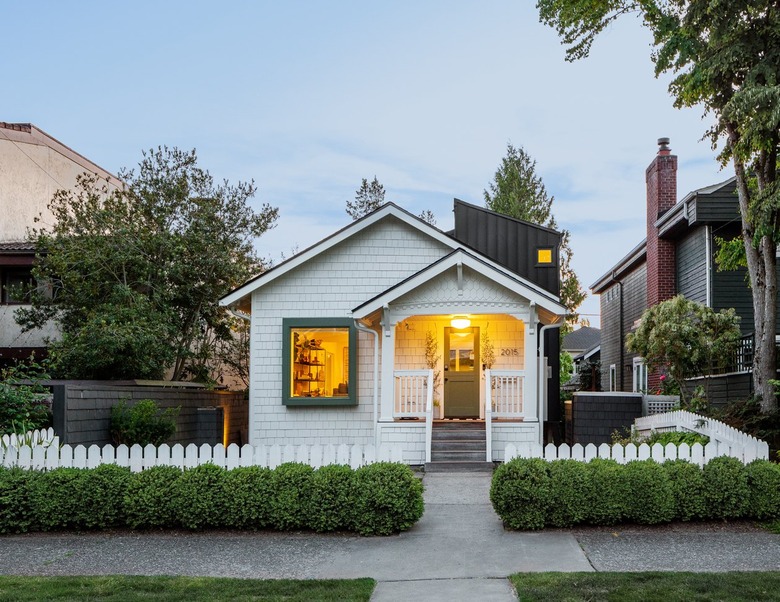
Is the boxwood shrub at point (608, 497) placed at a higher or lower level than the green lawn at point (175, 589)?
higher

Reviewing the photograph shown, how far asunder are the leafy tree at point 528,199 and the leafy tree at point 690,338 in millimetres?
24790

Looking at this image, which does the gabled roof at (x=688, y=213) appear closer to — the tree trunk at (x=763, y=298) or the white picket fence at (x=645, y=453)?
the tree trunk at (x=763, y=298)

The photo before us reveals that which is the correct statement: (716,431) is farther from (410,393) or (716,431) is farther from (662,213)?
(662,213)

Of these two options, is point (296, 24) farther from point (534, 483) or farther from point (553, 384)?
point (534, 483)

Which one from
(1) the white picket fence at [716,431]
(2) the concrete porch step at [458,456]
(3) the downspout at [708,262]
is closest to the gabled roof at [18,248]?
(2) the concrete porch step at [458,456]

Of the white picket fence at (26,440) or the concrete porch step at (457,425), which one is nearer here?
the white picket fence at (26,440)

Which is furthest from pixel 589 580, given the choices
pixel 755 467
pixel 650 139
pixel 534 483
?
pixel 650 139

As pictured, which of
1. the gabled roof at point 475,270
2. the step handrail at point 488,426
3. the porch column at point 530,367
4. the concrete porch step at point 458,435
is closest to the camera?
the step handrail at point 488,426

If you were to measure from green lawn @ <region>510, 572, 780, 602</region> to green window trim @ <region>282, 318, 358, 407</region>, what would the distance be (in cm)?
949

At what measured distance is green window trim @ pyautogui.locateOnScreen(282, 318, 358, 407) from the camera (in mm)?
16016

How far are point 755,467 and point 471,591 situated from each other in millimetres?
4121

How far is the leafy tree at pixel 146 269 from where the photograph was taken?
55.8ft

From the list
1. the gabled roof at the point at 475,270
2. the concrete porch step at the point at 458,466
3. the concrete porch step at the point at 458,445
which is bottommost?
the concrete porch step at the point at 458,466

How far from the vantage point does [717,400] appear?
1598 cm
